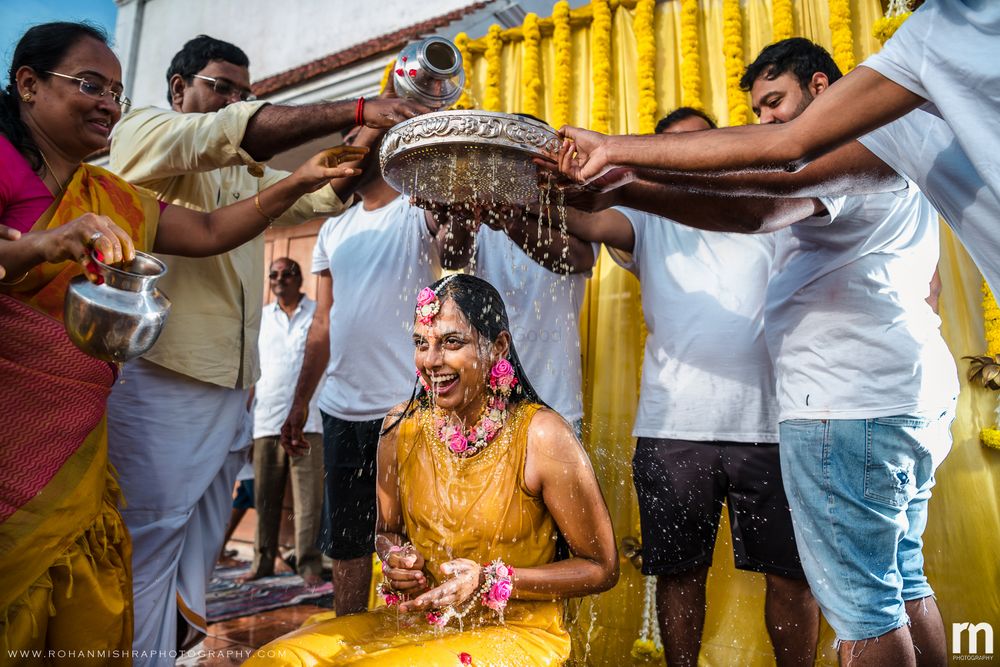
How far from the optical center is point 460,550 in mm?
1968

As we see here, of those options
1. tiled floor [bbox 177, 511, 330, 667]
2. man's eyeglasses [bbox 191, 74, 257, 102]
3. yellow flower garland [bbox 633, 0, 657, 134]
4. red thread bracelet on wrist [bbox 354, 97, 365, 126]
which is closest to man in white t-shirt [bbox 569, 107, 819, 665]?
red thread bracelet on wrist [bbox 354, 97, 365, 126]

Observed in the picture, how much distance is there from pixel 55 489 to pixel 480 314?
1.29 meters

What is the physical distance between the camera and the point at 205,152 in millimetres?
2346

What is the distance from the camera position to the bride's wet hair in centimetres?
214

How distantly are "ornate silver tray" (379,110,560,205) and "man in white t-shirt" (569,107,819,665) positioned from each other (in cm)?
67

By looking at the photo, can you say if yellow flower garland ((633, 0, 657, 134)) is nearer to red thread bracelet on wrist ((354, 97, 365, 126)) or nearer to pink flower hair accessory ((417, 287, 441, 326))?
red thread bracelet on wrist ((354, 97, 365, 126))

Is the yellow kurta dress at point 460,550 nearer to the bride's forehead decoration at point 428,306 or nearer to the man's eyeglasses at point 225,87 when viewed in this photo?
the bride's forehead decoration at point 428,306

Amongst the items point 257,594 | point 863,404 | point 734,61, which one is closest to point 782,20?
point 734,61

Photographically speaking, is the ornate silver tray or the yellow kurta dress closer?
the yellow kurta dress

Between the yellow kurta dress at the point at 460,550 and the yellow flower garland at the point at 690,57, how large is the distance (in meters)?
2.30

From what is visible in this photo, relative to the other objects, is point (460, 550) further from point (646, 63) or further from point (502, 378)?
point (646, 63)

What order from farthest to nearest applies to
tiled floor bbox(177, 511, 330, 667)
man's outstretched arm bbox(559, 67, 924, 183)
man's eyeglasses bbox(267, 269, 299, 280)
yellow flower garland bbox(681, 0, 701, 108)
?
1. man's eyeglasses bbox(267, 269, 299, 280)
2. yellow flower garland bbox(681, 0, 701, 108)
3. tiled floor bbox(177, 511, 330, 667)
4. man's outstretched arm bbox(559, 67, 924, 183)

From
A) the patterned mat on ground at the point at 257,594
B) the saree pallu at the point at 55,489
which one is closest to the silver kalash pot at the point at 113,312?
the saree pallu at the point at 55,489

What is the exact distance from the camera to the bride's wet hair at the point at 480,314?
214cm
